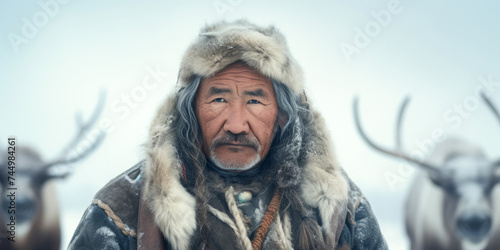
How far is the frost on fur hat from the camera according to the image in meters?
1.92

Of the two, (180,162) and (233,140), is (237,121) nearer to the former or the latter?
(233,140)

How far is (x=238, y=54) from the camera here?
193cm

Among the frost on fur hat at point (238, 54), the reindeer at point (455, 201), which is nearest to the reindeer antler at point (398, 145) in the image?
the reindeer at point (455, 201)

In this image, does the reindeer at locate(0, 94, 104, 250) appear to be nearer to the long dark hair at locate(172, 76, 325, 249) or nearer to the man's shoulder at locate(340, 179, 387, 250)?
the long dark hair at locate(172, 76, 325, 249)

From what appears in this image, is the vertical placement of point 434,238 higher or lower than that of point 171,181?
lower

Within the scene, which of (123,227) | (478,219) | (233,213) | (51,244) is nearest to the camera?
(123,227)

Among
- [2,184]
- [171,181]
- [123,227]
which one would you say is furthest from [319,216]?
[2,184]

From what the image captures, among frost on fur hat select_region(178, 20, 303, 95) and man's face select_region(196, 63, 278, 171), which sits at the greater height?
frost on fur hat select_region(178, 20, 303, 95)

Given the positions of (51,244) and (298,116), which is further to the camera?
(51,244)

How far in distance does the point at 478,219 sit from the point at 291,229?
3529 millimetres

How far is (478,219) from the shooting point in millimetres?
4707

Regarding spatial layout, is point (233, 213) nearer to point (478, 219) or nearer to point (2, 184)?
point (2, 184)

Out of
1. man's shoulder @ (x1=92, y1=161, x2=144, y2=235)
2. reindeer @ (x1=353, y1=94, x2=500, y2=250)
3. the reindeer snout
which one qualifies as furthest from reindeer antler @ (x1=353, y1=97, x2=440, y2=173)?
man's shoulder @ (x1=92, y1=161, x2=144, y2=235)

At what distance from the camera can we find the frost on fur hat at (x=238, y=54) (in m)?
1.92
